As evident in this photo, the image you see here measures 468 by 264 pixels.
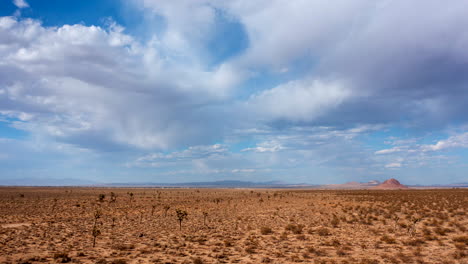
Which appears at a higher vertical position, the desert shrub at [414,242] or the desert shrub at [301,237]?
the desert shrub at [414,242]

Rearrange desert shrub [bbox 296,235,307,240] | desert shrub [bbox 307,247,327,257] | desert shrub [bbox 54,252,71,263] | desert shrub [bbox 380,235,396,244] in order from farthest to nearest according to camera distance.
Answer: desert shrub [bbox 296,235,307,240] → desert shrub [bbox 380,235,396,244] → desert shrub [bbox 307,247,327,257] → desert shrub [bbox 54,252,71,263]

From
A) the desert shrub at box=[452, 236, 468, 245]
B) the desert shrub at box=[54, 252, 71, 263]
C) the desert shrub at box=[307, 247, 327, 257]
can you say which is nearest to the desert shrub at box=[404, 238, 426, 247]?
the desert shrub at box=[452, 236, 468, 245]

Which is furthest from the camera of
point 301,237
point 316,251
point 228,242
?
point 301,237

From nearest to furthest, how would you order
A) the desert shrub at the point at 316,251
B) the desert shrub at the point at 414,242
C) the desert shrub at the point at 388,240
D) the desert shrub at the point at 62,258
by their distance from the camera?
the desert shrub at the point at 62,258, the desert shrub at the point at 316,251, the desert shrub at the point at 414,242, the desert shrub at the point at 388,240

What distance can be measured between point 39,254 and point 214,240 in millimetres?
9412

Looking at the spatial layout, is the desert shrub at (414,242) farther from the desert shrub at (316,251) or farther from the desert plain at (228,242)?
the desert shrub at (316,251)

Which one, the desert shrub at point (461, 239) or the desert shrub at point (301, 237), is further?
the desert shrub at point (301, 237)

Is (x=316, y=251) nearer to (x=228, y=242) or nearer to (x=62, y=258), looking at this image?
(x=228, y=242)

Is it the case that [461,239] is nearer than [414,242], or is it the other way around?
[414,242]

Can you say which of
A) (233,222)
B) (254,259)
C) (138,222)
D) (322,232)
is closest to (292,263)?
(254,259)

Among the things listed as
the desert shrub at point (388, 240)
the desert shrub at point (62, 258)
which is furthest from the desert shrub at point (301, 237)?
the desert shrub at point (62, 258)

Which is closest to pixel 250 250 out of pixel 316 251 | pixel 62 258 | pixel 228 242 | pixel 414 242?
pixel 228 242

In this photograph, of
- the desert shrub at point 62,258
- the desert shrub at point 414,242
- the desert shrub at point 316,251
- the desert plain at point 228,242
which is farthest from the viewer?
the desert shrub at point 414,242

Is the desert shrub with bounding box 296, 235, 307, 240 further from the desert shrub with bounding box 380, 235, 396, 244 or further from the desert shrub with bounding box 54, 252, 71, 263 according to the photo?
the desert shrub with bounding box 54, 252, 71, 263
